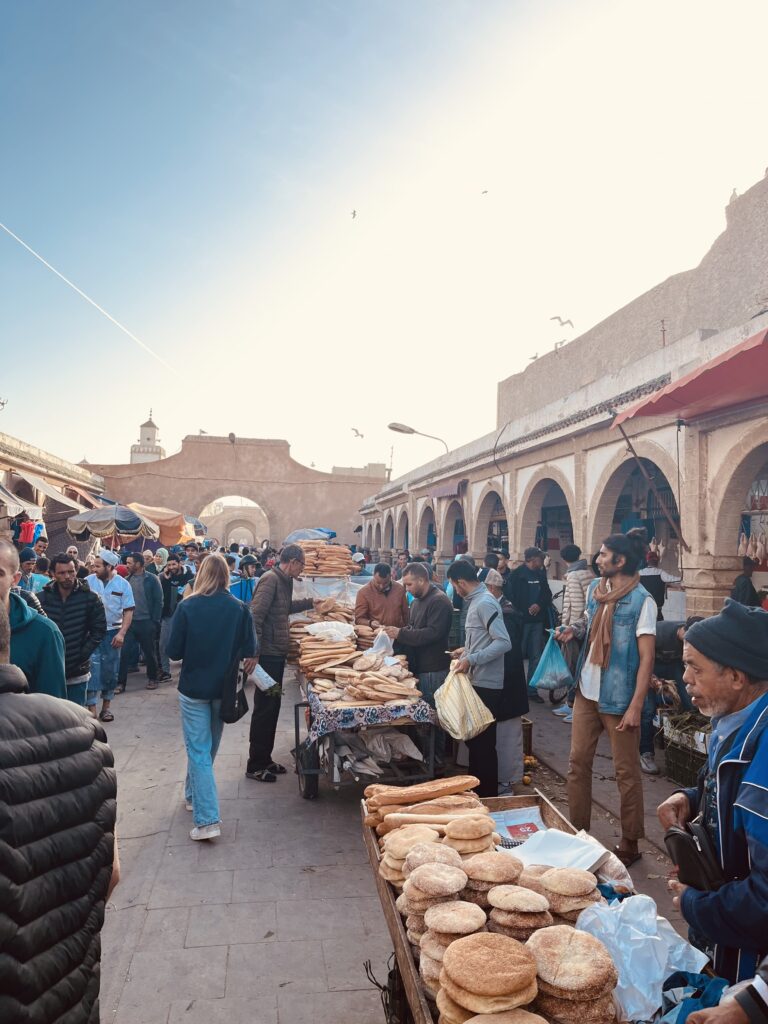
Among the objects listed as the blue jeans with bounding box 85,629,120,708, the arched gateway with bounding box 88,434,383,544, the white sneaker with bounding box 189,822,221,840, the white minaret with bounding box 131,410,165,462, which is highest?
the white minaret with bounding box 131,410,165,462

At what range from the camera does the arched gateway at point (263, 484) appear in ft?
120

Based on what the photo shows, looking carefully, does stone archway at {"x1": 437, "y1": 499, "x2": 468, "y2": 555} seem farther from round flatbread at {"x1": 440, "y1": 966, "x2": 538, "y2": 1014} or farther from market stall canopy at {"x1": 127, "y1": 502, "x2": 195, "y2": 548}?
round flatbread at {"x1": 440, "y1": 966, "x2": 538, "y2": 1014}

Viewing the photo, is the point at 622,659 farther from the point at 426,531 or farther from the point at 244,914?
the point at 426,531

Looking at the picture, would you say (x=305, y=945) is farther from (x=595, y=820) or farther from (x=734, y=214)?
(x=734, y=214)

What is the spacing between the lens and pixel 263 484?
123 ft

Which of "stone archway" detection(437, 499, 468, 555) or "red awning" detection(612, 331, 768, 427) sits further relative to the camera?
"stone archway" detection(437, 499, 468, 555)

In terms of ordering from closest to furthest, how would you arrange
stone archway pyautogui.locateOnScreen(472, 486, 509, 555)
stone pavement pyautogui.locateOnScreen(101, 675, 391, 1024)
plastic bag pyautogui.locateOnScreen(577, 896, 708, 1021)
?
plastic bag pyautogui.locateOnScreen(577, 896, 708, 1021) < stone pavement pyautogui.locateOnScreen(101, 675, 391, 1024) < stone archway pyautogui.locateOnScreen(472, 486, 509, 555)

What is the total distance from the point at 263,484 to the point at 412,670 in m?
A: 33.2

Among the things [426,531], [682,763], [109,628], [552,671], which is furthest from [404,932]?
[426,531]

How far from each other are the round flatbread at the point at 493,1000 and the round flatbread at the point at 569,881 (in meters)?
0.42

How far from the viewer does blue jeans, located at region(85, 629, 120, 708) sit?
6750mm

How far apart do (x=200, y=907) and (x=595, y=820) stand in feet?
9.23

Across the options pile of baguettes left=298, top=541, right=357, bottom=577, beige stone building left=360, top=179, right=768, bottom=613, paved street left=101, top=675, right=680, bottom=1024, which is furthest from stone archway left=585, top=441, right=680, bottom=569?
paved street left=101, top=675, right=680, bottom=1024

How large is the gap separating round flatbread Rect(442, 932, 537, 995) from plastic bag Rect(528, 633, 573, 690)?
16.3 ft
